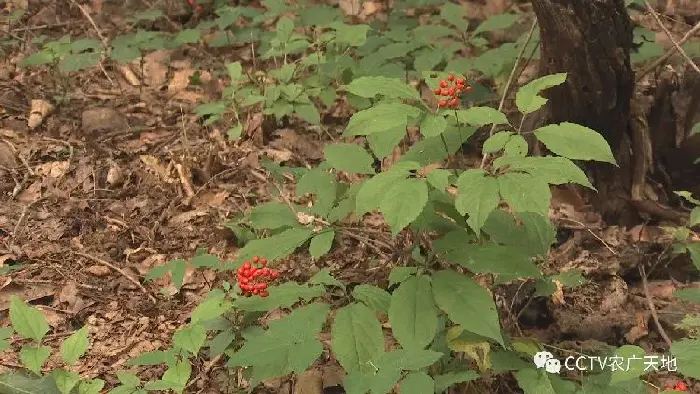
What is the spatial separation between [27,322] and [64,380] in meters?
0.21

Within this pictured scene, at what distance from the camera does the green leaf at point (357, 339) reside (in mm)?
1726

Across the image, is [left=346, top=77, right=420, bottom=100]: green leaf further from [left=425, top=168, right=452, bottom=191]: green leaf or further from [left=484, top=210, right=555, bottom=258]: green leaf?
[left=484, top=210, right=555, bottom=258]: green leaf

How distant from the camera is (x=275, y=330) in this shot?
6.00 feet

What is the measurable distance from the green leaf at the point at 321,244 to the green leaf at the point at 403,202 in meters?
0.43

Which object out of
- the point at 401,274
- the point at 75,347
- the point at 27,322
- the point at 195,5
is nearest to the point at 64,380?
the point at 75,347

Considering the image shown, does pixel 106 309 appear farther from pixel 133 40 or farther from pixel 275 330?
pixel 133 40

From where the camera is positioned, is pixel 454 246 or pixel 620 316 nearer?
pixel 454 246

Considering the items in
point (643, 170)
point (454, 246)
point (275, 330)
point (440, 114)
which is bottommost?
point (643, 170)

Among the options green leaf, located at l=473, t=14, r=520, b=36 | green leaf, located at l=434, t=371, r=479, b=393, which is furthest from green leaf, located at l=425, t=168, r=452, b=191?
green leaf, located at l=473, t=14, r=520, b=36

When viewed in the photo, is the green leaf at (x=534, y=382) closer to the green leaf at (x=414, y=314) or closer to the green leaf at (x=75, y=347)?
the green leaf at (x=414, y=314)

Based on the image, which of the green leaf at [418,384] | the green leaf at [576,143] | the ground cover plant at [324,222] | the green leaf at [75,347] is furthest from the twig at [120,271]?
the green leaf at [576,143]

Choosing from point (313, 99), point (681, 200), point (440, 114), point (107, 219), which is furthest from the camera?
point (313, 99)

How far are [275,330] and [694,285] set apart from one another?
1.90 meters

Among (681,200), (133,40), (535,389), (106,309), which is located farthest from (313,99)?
(535,389)
